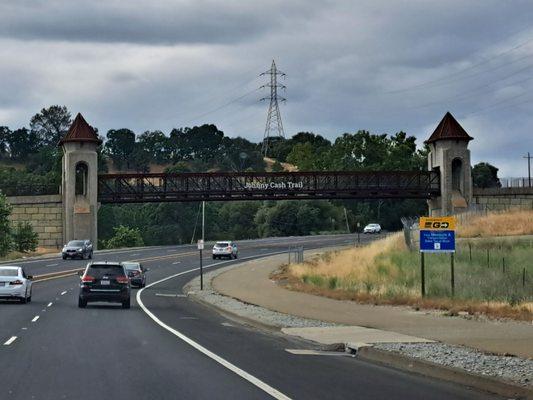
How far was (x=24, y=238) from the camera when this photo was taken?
8988cm

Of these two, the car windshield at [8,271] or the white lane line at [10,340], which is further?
the car windshield at [8,271]

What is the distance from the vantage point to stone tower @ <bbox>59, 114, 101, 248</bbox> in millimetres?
94188

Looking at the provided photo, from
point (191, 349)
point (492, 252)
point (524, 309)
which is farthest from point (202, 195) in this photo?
point (191, 349)

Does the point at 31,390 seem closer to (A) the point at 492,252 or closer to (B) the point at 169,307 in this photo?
(B) the point at 169,307

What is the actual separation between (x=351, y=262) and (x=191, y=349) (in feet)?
113

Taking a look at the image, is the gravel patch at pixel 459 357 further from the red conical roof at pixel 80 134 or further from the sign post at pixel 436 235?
the red conical roof at pixel 80 134

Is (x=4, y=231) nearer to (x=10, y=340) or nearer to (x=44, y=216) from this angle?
(x=44, y=216)

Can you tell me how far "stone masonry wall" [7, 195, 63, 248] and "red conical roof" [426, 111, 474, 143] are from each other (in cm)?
4367

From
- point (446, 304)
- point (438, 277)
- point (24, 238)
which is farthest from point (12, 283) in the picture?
point (24, 238)

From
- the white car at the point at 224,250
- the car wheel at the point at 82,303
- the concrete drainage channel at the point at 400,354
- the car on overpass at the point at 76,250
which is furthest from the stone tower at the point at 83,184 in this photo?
the concrete drainage channel at the point at 400,354

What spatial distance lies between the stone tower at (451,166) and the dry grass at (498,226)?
32.3m

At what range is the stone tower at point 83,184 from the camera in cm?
9419

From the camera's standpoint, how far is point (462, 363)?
15.2 meters

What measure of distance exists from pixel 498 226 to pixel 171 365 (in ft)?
165
